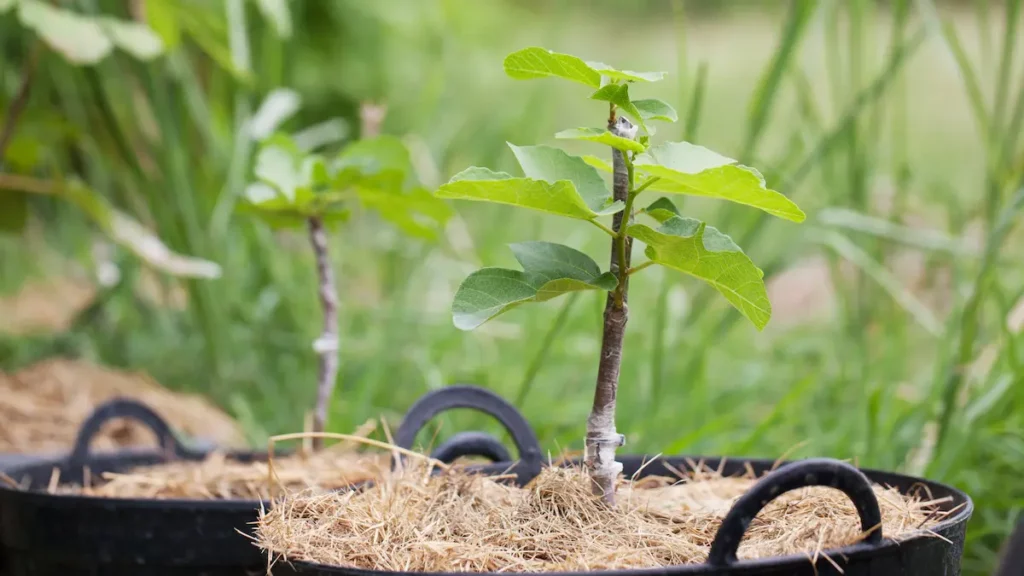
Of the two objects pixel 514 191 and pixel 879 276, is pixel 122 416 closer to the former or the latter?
pixel 514 191

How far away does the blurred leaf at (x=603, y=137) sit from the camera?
477 millimetres

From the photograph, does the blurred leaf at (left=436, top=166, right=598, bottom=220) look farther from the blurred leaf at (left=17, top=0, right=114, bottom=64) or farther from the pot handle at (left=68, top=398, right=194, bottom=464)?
the blurred leaf at (left=17, top=0, right=114, bottom=64)

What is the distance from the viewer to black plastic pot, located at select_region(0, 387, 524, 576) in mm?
705

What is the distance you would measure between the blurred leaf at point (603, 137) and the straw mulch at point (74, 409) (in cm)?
94

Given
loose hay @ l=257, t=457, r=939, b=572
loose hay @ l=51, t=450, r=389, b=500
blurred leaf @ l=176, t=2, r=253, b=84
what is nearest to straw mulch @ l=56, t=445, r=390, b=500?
loose hay @ l=51, t=450, r=389, b=500

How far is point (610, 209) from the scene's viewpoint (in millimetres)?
502

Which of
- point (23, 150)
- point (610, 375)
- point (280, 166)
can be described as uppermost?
point (23, 150)

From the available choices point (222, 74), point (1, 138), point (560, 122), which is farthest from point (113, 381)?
point (560, 122)

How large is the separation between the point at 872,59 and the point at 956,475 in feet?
3.33

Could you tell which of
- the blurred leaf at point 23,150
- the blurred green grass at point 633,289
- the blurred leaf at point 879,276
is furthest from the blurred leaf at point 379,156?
the blurred leaf at point 23,150

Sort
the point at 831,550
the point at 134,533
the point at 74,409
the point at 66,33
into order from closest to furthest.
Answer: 1. the point at 831,550
2. the point at 134,533
3. the point at 66,33
4. the point at 74,409

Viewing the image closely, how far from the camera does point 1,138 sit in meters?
1.26

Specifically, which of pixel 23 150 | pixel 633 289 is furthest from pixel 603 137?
pixel 633 289

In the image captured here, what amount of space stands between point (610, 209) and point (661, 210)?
5 cm
